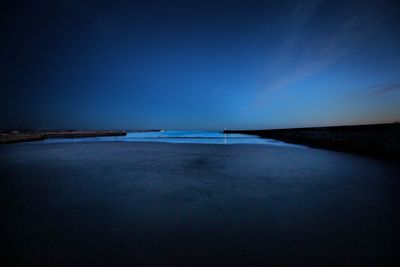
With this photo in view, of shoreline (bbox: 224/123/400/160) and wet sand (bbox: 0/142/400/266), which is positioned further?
shoreline (bbox: 224/123/400/160)

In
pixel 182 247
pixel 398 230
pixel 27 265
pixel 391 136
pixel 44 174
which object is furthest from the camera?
pixel 391 136

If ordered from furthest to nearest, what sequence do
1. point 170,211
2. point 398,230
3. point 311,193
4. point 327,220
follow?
point 311,193
point 170,211
point 327,220
point 398,230

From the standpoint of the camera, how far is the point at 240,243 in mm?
1644

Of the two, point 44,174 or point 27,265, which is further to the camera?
point 44,174

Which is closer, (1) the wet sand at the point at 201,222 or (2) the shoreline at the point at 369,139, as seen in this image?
(1) the wet sand at the point at 201,222

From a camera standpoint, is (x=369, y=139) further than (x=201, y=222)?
Yes

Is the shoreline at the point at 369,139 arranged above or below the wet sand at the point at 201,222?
above

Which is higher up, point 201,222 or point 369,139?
point 369,139

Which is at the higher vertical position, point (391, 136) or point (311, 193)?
point (391, 136)

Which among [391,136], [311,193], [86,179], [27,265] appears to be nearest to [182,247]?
[27,265]

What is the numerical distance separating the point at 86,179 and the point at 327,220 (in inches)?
192

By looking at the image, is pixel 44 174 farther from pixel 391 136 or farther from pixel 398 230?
pixel 391 136

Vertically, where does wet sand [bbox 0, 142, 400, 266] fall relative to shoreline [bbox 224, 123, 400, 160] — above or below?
below

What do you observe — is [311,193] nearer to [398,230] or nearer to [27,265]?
[398,230]
